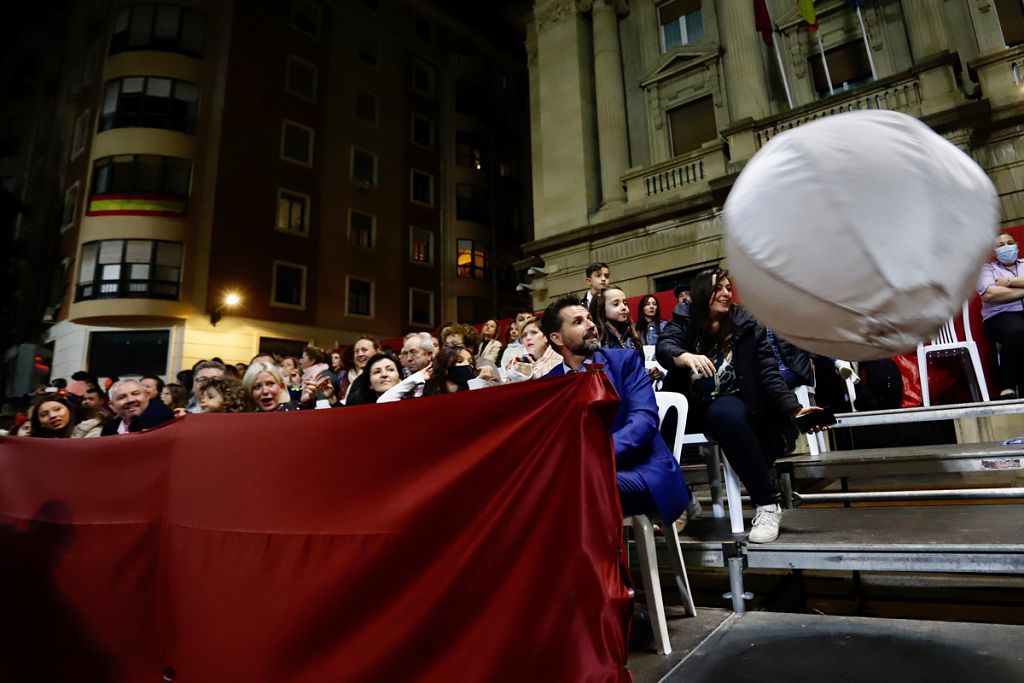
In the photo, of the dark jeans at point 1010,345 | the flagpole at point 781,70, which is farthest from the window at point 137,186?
the dark jeans at point 1010,345

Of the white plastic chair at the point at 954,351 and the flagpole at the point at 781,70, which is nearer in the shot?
the white plastic chair at the point at 954,351

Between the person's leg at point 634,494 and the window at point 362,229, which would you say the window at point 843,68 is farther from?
the window at point 362,229

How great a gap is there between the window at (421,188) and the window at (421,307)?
404 centimetres

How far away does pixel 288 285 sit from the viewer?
1945 cm

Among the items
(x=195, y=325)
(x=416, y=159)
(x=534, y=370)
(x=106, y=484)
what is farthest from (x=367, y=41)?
(x=106, y=484)

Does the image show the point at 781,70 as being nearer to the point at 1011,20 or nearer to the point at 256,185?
the point at 1011,20

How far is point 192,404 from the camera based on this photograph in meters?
6.29

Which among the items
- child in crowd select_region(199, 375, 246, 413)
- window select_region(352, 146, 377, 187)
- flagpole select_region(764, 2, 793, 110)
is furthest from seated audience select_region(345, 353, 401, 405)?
window select_region(352, 146, 377, 187)

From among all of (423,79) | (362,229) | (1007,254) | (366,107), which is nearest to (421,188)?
(366,107)

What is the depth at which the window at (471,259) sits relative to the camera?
24922 mm

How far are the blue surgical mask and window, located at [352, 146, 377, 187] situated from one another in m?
20.5

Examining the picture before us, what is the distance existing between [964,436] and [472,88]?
2517cm

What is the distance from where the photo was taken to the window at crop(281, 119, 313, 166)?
1994cm

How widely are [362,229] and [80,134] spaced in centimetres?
962
